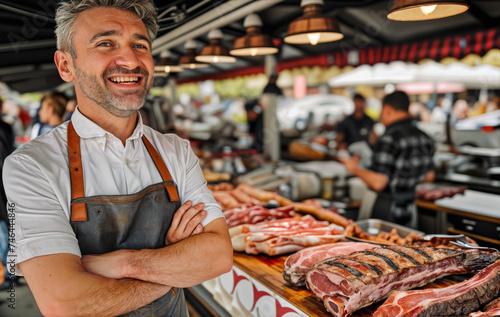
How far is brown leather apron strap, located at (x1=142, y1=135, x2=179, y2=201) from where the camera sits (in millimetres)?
1920

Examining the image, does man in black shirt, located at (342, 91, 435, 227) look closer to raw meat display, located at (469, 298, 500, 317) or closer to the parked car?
Result: raw meat display, located at (469, 298, 500, 317)

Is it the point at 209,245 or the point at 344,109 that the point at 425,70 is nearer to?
the point at 344,109

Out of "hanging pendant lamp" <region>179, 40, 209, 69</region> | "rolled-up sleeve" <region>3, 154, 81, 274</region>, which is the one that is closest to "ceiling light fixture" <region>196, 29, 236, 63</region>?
"hanging pendant lamp" <region>179, 40, 209, 69</region>

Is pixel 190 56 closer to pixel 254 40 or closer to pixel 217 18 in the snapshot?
pixel 217 18

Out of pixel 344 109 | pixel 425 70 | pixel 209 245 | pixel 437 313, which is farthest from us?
pixel 344 109

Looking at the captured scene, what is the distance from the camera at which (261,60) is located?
37.2 feet

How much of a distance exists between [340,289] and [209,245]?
0.65 metres

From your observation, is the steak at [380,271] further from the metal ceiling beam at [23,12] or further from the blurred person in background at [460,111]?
the blurred person in background at [460,111]

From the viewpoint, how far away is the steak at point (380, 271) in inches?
71.1

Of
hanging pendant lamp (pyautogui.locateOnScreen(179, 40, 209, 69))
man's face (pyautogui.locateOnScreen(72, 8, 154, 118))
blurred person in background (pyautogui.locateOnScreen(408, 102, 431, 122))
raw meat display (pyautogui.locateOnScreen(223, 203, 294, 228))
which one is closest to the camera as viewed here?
man's face (pyautogui.locateOnScreen(72, 8, 154, 118))

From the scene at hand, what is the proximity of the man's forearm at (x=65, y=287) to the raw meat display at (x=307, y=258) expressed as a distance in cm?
101

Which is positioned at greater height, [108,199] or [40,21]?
[40,21]

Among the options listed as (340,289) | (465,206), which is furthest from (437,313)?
(465,206)

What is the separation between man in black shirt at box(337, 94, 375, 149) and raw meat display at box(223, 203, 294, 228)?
4.65 m
